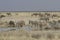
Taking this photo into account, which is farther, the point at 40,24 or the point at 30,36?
the point at 40,24

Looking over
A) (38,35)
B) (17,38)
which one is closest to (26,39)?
(17,38)

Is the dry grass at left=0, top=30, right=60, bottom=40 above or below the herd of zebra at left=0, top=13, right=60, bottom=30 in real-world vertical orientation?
above

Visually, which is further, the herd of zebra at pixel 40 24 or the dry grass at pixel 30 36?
the herd of zebra at pixel 40 24

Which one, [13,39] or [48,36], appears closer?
[13,39]

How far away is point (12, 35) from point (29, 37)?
1883 mm

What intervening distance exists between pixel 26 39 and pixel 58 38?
3.87 metres

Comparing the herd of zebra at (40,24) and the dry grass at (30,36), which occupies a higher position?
the dry grass at (30,36)

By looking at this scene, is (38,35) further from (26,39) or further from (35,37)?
(26,39)

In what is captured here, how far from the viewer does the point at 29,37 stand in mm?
25656

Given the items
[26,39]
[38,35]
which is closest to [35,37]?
[38,35]

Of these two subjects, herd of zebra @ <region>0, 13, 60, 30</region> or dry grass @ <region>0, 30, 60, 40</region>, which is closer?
dry grass @ <region>0, 30, 60, 40</region>

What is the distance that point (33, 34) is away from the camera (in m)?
27.3

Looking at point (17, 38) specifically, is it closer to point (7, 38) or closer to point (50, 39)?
point (7, 38)

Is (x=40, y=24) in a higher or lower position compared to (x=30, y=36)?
lower
